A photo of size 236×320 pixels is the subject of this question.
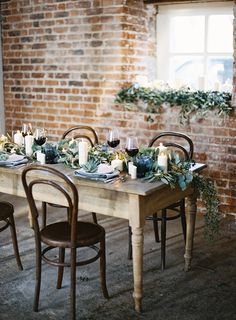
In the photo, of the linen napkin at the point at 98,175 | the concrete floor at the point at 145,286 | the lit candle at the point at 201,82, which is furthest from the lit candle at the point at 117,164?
the lit candle at the point at 201,82

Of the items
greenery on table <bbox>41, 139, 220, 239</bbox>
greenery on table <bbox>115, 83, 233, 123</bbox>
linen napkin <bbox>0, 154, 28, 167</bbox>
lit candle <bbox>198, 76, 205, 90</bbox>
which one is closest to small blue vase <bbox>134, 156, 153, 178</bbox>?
greenery on table <bbox>41, 139, 220, 239</bbox>

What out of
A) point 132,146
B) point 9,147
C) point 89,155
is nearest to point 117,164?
point 132,146

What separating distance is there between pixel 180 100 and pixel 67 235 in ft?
7.13

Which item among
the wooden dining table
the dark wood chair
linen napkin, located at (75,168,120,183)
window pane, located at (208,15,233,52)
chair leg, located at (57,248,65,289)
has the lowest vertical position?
chair leg, located at (57,248,65,289)

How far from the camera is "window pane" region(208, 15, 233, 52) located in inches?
186

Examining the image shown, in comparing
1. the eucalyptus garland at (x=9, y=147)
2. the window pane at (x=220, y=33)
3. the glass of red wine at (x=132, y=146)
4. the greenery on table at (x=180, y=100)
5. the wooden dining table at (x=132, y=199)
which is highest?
the window pane at (x=220, y=33)

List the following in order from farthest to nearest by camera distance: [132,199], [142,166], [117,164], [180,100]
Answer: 1. [180,100]
2. [117,164]
3. [142,166]
4. [132,199]

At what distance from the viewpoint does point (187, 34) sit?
4.98m

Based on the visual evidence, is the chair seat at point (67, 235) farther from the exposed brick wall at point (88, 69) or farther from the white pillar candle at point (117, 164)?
the exposed brick wall at point (88, 69)

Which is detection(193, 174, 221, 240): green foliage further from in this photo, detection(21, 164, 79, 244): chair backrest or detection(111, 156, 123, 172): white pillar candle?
detection(21, 164, 79, 244): chair backrest

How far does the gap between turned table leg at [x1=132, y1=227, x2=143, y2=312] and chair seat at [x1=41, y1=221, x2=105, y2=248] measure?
23cm

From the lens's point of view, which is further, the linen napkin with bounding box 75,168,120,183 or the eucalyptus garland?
the eucalyptus garland

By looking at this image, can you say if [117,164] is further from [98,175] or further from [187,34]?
[187,34]

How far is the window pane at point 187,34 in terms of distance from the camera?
490 cm
